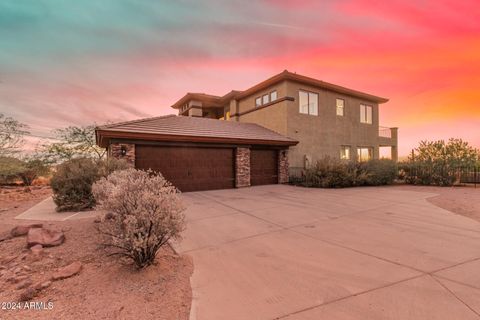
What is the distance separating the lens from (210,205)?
8.42m

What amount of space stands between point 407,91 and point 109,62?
20.9m

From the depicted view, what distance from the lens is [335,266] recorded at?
3.32 meters

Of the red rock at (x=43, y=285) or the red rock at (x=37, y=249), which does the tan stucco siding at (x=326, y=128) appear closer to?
the red rock at (x=37, y=249)

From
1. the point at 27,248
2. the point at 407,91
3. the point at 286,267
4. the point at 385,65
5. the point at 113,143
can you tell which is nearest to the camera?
the point at 286,267

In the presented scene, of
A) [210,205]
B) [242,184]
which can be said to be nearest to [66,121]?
[242,184]

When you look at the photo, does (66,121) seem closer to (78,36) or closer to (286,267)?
(78,36)

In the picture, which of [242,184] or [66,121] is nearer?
[242,184]

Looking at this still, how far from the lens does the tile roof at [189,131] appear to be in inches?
417

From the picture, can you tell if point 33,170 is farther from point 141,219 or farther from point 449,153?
point 449,153

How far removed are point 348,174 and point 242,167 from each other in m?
6.67

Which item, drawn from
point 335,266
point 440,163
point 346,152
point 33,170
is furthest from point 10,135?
point 440,163

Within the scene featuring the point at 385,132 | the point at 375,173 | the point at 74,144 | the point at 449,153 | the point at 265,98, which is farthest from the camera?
the point at 74,144

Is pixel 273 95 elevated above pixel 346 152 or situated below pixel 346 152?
above

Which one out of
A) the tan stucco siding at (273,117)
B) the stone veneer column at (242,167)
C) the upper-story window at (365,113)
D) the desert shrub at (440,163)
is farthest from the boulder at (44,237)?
the upper-story window at (365,113)
